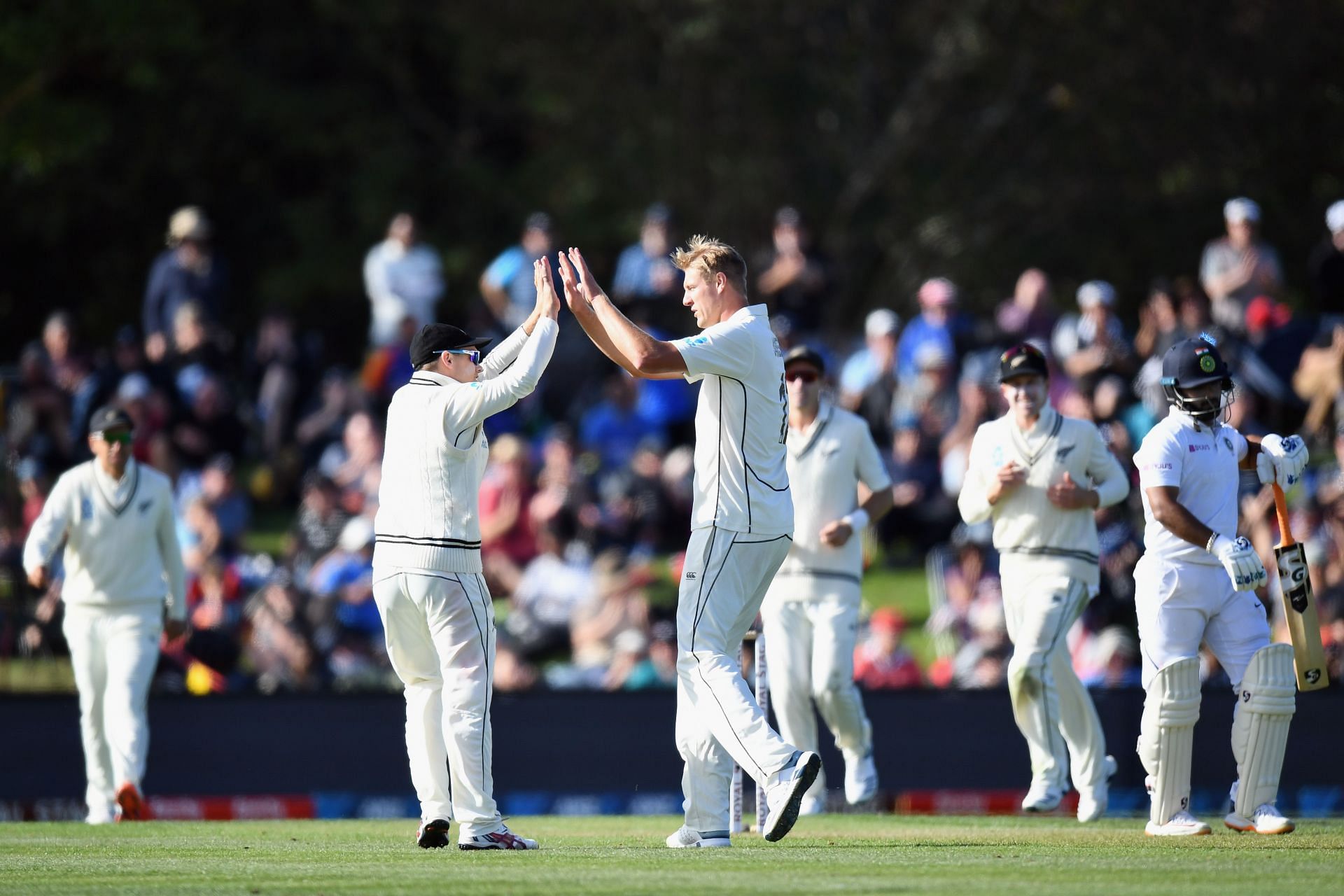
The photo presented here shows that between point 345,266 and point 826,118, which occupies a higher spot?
point 826,118

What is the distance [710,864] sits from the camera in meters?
7.80

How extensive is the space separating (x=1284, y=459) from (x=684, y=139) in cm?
1826

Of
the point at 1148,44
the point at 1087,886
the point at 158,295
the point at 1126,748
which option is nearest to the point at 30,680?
the point at 158,295

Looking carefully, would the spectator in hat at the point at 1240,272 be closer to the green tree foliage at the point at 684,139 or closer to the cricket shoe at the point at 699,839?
the green tree foliage at the point at 684,139

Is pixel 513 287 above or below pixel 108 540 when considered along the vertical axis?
above

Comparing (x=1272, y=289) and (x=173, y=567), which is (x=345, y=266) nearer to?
(x=1272, y=289)

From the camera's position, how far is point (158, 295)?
20.6 meters

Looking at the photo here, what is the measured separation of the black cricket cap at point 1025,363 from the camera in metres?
11.0

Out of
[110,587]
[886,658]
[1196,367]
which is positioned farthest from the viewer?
[886,658]

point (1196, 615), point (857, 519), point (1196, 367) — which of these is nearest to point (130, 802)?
point (857, 519)

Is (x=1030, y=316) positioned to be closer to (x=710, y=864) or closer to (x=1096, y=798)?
(x=1096, y=798)

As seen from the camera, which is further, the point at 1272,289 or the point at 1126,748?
the point at 1272,289

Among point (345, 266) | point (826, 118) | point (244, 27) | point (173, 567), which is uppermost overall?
point (244, 27)

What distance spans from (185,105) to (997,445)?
62.3ft
